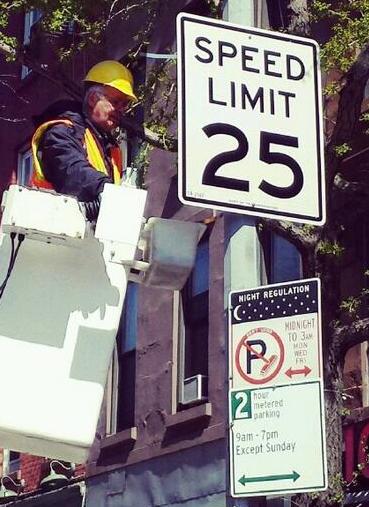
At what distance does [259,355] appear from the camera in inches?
277

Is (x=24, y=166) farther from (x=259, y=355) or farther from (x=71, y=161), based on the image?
(x=71, y=161)

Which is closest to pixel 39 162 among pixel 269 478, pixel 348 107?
pixel 269 478

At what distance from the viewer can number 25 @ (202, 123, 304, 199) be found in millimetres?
5797

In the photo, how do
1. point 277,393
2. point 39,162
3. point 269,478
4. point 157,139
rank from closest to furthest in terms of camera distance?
point 39,162 < point 269,478 < point 277,393 < point 157,139

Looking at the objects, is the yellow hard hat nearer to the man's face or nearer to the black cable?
the man's face

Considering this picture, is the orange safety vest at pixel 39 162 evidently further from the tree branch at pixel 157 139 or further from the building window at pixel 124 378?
the building window at pixel 124 378

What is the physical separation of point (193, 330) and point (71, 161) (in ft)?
40.3

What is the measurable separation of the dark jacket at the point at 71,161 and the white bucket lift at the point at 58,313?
1.10ft

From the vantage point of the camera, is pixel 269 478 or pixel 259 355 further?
pixel 259 355

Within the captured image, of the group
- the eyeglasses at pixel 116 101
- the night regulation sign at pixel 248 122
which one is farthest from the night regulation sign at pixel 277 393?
the eyeglasses at pixel 116 101

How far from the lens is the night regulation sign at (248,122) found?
5.79 meters

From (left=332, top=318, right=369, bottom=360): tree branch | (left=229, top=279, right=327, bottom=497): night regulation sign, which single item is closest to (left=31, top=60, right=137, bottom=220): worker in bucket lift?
(left=229, top=279, right=327, bottom=497): night regulation sign

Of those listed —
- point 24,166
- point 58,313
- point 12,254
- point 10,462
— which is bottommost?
point 58,313

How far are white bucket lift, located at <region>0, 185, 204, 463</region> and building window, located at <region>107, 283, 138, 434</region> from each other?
45.7 feet
